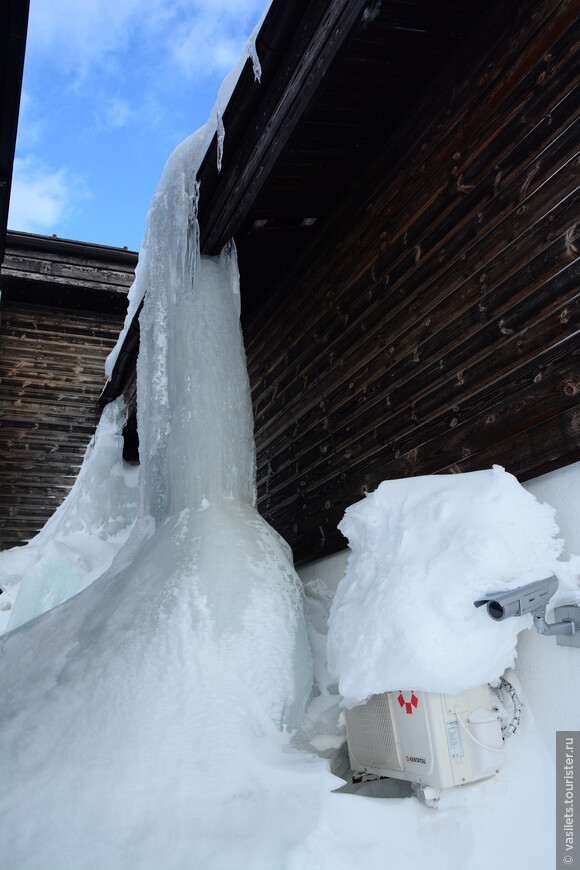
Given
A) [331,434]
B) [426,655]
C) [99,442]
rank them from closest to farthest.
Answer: [426,655] → [331,434] → [99,442]

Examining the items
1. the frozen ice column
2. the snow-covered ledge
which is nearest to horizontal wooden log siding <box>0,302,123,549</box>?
the frozen ice column

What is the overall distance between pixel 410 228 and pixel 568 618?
2270mm

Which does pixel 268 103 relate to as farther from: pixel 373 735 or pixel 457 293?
pixel 373 735

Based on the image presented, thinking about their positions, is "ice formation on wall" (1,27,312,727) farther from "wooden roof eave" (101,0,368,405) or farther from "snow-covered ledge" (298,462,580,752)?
"snow-covered ledge" (298,462,580,752)

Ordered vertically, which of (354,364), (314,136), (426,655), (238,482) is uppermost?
(314,136)

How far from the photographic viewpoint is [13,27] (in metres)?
3.65

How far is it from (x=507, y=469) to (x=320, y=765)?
54.8 inches

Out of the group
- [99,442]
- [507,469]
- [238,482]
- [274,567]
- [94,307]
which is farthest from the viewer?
[94,307]

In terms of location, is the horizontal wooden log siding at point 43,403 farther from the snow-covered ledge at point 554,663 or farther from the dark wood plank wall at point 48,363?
the snow-covered ledge at point 554,663

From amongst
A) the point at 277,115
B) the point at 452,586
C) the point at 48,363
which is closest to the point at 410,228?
the point at 277,115

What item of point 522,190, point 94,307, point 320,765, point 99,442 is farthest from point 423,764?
point 94,307

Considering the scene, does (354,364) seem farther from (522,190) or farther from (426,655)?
(426,655)

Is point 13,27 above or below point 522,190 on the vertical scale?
above

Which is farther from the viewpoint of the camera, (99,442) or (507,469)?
(99,442)
